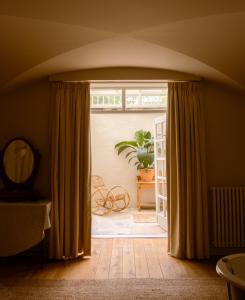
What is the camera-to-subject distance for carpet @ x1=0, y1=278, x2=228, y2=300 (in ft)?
8.18

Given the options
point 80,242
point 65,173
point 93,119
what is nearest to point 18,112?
point 65,173

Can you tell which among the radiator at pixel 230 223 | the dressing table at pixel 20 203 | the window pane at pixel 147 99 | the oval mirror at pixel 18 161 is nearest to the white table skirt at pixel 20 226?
the dressing table at pixel 20 203

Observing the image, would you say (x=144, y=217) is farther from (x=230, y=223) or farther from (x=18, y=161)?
(x=18, y=161)

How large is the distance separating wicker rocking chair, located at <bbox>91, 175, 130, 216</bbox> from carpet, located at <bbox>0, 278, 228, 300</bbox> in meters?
3.34

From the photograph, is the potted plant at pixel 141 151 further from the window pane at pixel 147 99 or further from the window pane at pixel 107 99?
the window pane at pixel 107 99

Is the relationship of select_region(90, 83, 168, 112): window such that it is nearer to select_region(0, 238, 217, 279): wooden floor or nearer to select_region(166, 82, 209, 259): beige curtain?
select_region(166, 82, 209, 259): beige curtain

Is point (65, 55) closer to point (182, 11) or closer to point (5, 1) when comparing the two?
point (5, 1)

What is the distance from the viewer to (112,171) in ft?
22.1

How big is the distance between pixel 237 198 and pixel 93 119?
419 cm

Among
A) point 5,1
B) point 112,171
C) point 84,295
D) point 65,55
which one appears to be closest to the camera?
point 5,1

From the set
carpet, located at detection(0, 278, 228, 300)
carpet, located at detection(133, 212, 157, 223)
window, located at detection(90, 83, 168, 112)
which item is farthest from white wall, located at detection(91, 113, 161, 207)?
carpet, located at detection(0, 278, 228, 300)

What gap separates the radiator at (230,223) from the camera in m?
3.43

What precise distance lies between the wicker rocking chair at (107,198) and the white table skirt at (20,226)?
3.14 meters

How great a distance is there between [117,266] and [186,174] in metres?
1.29
